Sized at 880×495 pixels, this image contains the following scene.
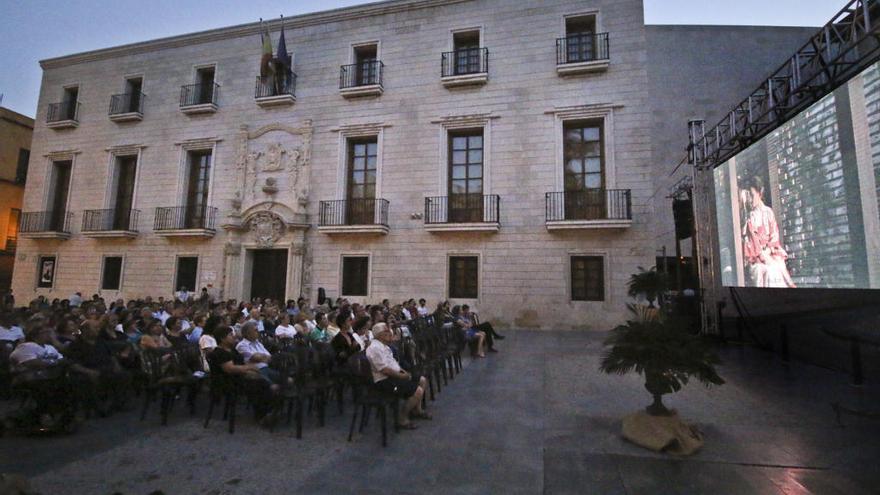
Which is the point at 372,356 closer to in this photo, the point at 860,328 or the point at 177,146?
the point at 860,328

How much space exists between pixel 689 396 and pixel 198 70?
20.5 m

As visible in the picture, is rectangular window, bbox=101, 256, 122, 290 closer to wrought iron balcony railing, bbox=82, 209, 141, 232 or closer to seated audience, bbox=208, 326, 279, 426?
wrought iron balcony railing, bbox=82, 209, 141, 232

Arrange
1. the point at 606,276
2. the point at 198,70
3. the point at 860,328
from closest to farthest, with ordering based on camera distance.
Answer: the point at 860,328, the point at 606,276, the point at 198,70

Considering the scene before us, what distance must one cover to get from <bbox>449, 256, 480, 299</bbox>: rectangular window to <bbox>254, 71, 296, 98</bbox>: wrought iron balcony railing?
904 cm

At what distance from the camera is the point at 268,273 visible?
16016 mm

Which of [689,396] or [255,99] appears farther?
[255,99]

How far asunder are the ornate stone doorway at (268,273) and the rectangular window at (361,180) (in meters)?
3.03

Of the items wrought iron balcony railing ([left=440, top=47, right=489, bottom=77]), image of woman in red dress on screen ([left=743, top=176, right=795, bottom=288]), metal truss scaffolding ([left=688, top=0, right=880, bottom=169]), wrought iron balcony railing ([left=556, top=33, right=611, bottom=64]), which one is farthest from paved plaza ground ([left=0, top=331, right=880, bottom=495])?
wrought iron balcony railing ([left=440, top=47, right=489, bottom=77])

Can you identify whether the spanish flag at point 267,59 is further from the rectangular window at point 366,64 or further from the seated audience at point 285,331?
the seated audience at point 285,331

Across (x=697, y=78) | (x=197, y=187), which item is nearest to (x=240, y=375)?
(x=197, y=187)

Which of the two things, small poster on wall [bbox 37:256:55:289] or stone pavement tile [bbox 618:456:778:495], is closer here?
stone pavement tile [bbox 618:456:778:495]

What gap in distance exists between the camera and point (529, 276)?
13.4m

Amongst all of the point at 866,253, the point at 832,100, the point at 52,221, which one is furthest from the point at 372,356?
the point at 52,221

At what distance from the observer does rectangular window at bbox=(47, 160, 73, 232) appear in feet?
62.4
